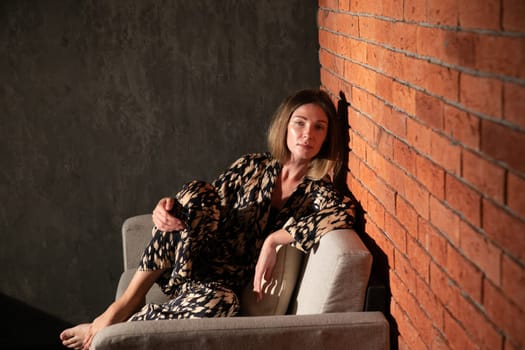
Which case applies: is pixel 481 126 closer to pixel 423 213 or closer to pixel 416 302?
pixel 423 213

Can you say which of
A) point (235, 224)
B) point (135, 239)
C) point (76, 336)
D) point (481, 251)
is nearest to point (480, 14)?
point (481, 251)

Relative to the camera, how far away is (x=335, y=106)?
9.94 feet

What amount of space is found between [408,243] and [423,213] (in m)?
0.19

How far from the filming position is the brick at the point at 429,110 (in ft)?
5.13

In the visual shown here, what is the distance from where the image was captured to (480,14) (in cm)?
128

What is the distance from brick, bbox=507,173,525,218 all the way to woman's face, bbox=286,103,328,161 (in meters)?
1.63

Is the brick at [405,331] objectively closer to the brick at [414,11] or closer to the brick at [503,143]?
the brick at [503,143]

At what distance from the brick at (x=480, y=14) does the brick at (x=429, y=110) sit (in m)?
0.24

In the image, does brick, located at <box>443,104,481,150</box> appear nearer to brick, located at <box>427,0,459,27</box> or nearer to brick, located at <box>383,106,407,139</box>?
brick, located at <box>427,0,459,27</box>

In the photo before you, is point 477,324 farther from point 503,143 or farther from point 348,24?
point 348,24

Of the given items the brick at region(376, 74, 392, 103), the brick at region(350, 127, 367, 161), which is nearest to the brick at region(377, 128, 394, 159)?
the brick at region(376, 74, 392, 103)

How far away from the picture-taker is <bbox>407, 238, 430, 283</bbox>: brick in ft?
5.66

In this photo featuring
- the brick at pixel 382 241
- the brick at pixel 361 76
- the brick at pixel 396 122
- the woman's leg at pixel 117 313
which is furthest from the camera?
the woman's leg at pixel 117 313

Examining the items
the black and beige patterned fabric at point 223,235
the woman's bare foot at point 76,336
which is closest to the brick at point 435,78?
the black and beige patterned fabric at point 223,235
